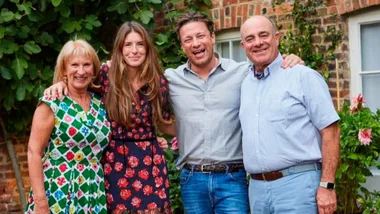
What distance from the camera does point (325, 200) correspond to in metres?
3.34

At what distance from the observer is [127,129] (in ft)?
12.3

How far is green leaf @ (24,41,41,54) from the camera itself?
19.8 ft

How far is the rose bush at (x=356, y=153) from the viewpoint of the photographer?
4.75 metres

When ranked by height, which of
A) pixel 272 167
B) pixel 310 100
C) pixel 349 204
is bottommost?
pixel 349 204

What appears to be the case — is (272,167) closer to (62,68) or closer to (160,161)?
(160,161)

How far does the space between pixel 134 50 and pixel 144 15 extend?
258 cm

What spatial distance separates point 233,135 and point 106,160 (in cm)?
76

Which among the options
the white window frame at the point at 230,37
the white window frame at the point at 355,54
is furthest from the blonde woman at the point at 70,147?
the white window frame at the point at 230,37

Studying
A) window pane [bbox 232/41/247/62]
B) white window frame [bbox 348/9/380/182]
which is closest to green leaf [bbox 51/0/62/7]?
window pane [bbox 232/41/247/62]

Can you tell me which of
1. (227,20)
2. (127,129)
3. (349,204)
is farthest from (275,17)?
(127,129)

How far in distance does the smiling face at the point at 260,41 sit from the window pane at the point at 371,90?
6.86ft

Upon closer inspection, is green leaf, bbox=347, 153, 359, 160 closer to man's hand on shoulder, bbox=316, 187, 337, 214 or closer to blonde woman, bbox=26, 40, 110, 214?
man's hand on shoulder, bbox=316, 187, 337, 214

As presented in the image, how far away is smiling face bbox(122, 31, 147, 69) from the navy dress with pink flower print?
18 cm

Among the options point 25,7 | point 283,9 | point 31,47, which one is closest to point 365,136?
point 283,9
